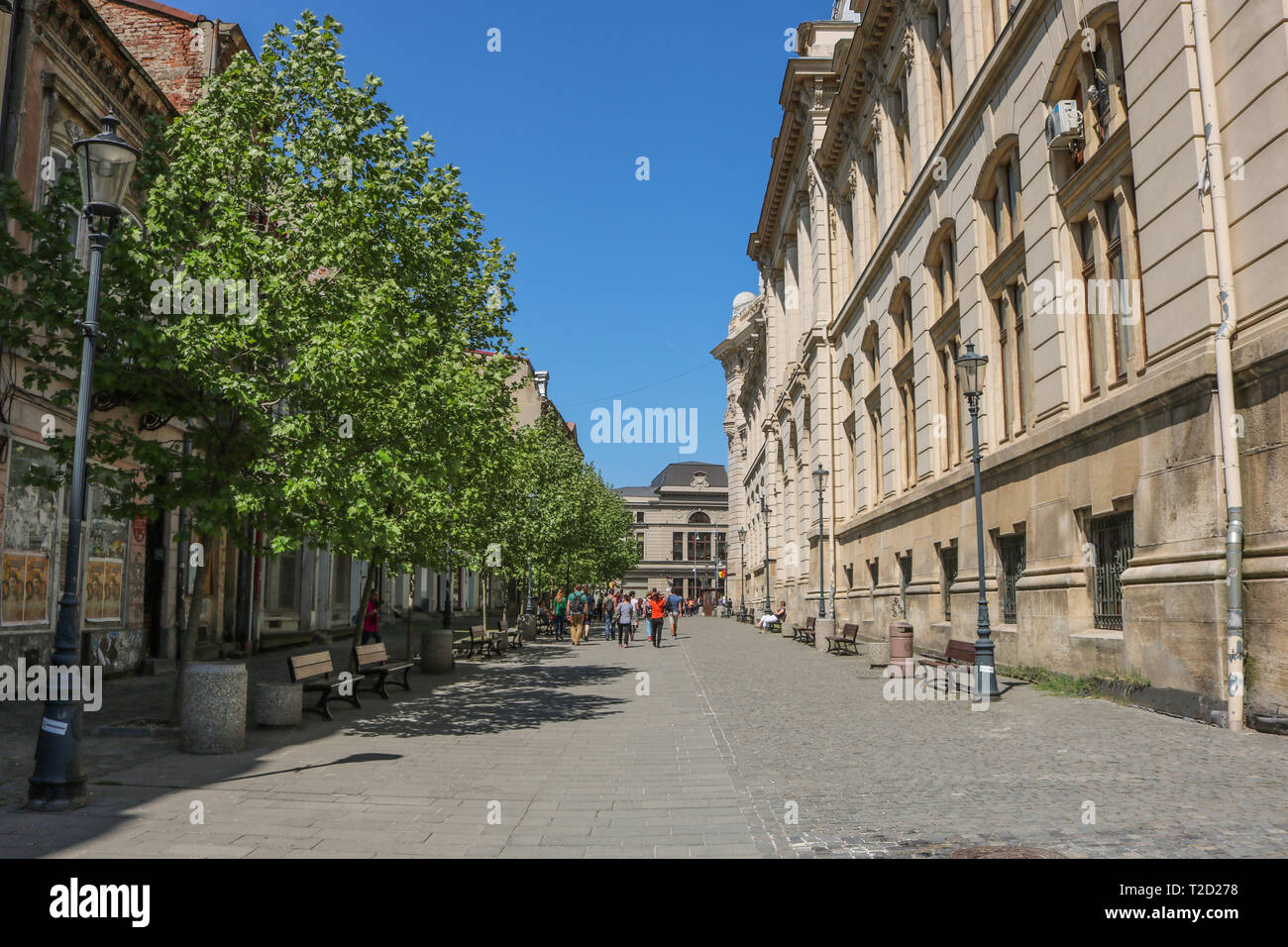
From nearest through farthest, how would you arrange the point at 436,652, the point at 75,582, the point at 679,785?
the point at 75,582, the point at 679,785, the point at 436,652

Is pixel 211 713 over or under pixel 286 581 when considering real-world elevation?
under

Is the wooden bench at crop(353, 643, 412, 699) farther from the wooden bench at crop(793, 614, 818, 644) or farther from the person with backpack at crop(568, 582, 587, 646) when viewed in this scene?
the person with backpack at crop(568, 582, 587, 646)

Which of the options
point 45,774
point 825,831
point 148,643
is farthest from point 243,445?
point 148,643

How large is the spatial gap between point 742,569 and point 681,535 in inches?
1828

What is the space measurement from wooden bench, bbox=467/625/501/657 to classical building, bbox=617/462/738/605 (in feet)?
310

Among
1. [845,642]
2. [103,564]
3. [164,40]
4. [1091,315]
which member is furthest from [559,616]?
[1091,315]

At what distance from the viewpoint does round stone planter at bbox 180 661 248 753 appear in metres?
10.1

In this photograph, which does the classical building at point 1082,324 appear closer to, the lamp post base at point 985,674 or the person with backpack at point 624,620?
the lamp post base at point 985,674

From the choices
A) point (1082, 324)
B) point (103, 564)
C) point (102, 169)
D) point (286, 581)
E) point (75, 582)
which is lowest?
point (286, 581)

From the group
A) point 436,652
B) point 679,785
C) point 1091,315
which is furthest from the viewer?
point 436,652

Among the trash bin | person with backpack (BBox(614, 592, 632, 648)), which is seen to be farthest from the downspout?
the trash bin

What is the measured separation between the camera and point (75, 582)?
25.9 feet

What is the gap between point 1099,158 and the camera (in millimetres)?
14688

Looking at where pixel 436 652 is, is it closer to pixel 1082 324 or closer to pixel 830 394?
pixel 1082 324
